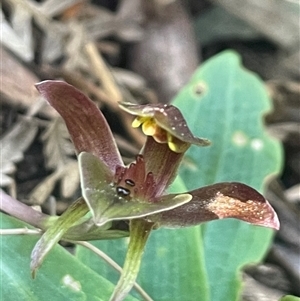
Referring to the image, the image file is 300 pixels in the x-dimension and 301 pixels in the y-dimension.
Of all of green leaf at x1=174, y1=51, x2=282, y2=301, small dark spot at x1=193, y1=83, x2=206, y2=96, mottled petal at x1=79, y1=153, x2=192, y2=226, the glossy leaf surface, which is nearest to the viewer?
mottled petal at x1=79, y1=153, x2=192, y2=226

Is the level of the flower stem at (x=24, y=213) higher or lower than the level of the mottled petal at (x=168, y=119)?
lower

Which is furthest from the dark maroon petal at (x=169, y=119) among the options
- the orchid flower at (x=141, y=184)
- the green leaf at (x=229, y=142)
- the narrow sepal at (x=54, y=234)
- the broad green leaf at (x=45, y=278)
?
the green leaf at (x=229, y=142)

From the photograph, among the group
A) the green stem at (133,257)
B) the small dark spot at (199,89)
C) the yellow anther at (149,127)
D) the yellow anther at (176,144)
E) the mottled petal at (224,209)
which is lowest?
the small dark spot at (199,89)

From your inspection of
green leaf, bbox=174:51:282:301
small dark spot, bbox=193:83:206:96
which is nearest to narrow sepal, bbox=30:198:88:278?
green leaf, bbox=174:51:282:301

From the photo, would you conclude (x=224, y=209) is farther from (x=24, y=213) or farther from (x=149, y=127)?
(x=24, y=213)

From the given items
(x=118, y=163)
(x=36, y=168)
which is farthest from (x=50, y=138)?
(x=118, y=163)

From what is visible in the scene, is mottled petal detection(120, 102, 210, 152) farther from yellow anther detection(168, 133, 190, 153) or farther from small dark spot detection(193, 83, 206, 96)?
small dark spot detection(193, 83, 206, 96)

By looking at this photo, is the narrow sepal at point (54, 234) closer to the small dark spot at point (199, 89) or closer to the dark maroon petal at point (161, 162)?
the dark maroon petal at point (161, 162)
